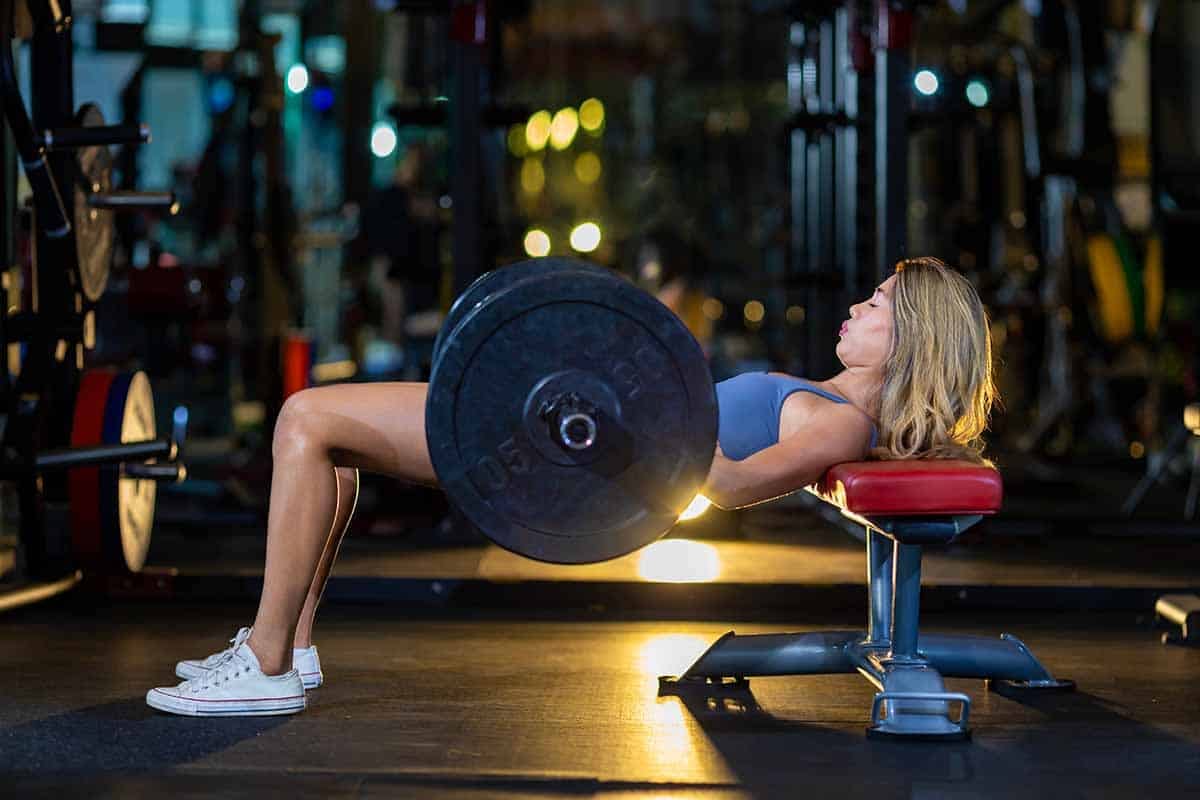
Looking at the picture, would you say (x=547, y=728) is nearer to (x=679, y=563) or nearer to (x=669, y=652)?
(x=669, y=652)

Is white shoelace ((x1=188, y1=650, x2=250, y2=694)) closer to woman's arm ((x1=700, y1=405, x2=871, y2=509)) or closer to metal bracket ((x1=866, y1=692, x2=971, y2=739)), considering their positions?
woman's arm ((x1=700, y1=405, x2=871, y2=509))

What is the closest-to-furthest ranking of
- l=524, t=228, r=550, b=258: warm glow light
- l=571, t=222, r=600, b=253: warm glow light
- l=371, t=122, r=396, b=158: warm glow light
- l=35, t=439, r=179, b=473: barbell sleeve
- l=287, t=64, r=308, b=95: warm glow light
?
1. l=35, t=439, r=179, b=473: barbell sleeve
2. l=287, t=64, r=308, b=95: warm glow light
3. l=571, t=222, r=600, b=253: warm glow light
4. l=371, t=122, r=396, b=158: warm glow light
5. l=524, t=228, r=550, b=258: warm glow light

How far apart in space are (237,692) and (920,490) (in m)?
1.30

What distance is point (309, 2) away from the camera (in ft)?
35.8

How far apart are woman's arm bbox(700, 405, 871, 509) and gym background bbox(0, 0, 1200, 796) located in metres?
1.34

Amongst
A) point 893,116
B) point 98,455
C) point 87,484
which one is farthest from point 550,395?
point 893,116

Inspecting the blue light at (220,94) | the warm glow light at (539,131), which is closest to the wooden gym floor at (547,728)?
the blue light at (220,94)

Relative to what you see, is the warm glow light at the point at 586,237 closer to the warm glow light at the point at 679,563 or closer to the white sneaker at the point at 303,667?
the warm glow light at the point at 679,563

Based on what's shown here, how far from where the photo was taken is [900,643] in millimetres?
3322

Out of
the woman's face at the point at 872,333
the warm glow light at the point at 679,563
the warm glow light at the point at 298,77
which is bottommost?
the warm glow light at the point at 679,563

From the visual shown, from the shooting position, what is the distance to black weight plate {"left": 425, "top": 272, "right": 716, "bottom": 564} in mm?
2865

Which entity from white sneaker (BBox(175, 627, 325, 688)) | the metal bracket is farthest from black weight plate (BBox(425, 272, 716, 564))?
white sneaker (BBox(175, 627, 325, 688))

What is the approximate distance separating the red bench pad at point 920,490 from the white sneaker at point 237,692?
109cm

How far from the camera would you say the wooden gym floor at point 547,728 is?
9.16ft
